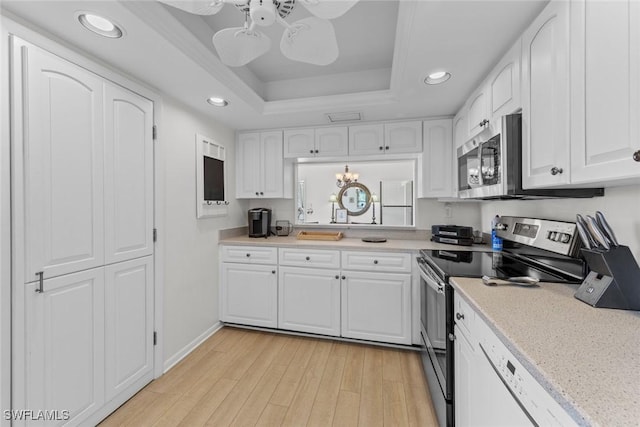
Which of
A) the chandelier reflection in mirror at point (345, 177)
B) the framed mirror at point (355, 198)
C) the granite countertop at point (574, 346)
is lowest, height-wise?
the granite countertop at point (574, 346)

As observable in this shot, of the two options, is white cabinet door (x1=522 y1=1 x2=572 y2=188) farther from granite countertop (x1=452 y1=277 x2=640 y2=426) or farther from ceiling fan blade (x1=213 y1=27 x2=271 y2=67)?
ceiling fan blade (x1=213 y1=27 x2=271 y2=67)

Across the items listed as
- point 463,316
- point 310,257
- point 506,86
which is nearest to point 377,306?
point 310,257

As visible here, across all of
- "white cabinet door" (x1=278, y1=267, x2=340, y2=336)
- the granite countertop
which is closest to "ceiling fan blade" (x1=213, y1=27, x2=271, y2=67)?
the granite countertop

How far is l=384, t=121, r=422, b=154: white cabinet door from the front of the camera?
2.57 meters

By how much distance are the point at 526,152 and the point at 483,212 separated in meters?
1.45

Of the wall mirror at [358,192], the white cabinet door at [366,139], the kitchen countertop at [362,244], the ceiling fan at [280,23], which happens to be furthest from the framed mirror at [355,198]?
the ceiling fan at [280,23]

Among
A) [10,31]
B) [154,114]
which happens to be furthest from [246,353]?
[10,31]

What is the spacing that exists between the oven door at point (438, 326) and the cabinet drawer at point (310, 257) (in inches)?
30.8

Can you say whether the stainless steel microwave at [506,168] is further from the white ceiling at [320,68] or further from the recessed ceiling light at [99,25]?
the recessed ceiling light at [99,25]

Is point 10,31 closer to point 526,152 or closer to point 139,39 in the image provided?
point 139,39

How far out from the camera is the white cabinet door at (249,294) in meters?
2.58

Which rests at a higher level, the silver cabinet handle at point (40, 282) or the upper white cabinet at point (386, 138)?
the upper white cabinet at point (386, 138)

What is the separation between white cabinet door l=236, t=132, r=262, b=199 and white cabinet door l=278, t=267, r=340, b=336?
3.34 feet

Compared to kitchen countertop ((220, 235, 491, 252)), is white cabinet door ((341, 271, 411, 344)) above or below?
below
